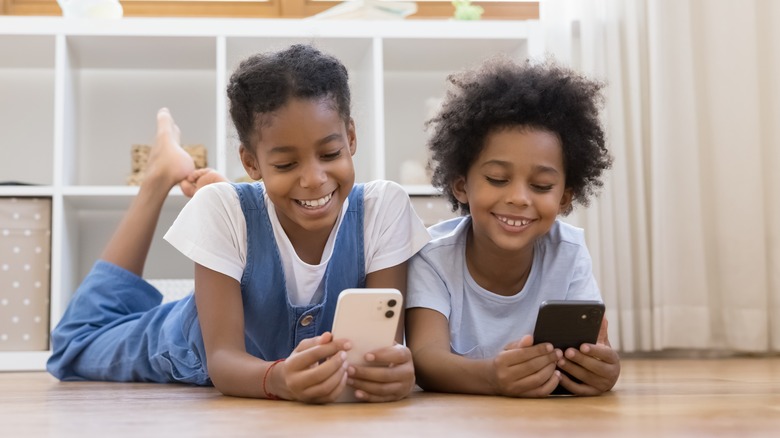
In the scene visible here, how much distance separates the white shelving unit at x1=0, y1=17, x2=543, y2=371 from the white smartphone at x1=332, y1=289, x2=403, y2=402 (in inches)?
45.7

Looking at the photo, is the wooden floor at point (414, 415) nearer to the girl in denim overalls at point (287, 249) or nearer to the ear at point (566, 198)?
the girl in denim overalls at point (287, 249)

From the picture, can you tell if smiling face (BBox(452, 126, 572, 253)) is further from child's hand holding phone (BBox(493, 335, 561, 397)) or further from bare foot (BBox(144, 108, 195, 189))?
bare foot (BBox(144, 108, 195, 189))

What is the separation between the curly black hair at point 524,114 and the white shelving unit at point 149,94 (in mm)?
739

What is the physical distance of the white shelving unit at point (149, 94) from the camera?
2436 mm

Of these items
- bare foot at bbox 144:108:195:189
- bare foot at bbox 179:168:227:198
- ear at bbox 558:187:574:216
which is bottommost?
ear at bbox 558:187:574:216

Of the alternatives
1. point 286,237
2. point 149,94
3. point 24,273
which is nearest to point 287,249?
point 286,237

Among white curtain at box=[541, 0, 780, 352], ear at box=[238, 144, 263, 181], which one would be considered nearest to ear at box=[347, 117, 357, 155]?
ear at box=[238, 144, 263, 181]

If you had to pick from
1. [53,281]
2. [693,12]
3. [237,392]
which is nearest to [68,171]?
[53,281]

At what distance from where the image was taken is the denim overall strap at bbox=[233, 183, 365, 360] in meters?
1.43

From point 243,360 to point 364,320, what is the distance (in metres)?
0.20

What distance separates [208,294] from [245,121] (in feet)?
0.84

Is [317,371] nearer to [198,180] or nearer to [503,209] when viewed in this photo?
[503,209]

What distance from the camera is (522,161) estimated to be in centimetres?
140

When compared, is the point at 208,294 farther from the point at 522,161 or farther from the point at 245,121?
the point at 522,161
